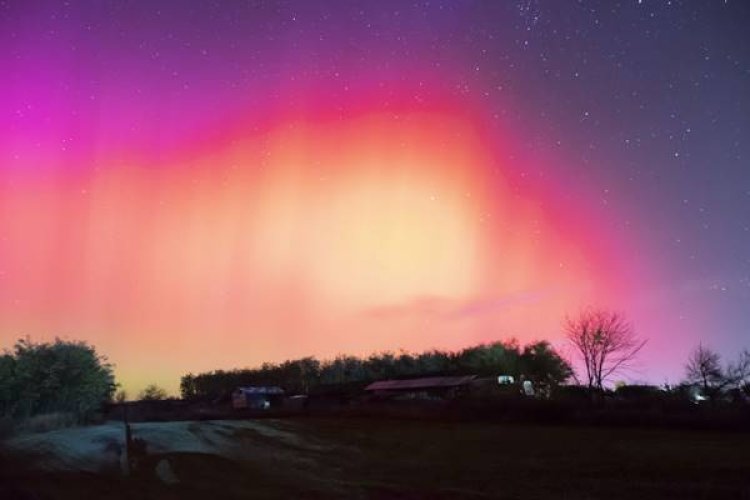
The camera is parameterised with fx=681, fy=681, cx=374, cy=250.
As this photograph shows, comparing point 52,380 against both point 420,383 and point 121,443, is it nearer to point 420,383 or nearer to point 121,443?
point 121,443

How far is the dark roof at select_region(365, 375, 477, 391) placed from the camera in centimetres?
7348

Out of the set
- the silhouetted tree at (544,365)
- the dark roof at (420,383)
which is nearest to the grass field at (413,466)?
the dark roof at (420,383)

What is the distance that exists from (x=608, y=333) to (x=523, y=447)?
136ft

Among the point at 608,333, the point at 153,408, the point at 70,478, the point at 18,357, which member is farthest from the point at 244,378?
the point at 70,478

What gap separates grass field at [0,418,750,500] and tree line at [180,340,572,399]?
44363 millimetres

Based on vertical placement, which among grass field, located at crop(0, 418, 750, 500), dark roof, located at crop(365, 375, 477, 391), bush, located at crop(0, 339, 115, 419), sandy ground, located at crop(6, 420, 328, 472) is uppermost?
dark roof, located at crop(365, 375, 477, 391)

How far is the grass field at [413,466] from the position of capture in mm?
16984

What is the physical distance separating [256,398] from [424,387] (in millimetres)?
22885

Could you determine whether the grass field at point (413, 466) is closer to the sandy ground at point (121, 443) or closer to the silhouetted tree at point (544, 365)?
→ the sandy ground at point (121, 443)

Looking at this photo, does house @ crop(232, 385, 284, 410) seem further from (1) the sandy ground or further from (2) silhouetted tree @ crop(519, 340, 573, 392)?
(1) the sandy ground

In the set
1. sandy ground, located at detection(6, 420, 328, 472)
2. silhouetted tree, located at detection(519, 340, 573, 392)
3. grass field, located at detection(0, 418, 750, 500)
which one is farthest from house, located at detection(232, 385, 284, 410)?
sandy ground, located at detection(6, 420, 328, 472)

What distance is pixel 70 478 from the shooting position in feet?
54.9

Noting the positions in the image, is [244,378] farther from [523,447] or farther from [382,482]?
[382,482]

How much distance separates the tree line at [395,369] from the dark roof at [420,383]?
3634 mm
